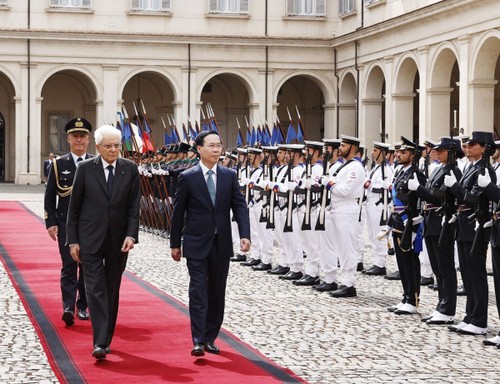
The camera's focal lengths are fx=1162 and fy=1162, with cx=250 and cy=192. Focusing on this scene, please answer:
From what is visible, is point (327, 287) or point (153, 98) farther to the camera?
point (153, 98)

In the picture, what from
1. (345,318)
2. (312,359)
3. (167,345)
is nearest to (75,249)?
(167,345)

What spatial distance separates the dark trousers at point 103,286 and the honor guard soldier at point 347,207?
13.9 ft

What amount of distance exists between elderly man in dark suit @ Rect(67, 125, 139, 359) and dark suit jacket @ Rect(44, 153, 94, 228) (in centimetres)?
149

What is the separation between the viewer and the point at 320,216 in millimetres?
13352

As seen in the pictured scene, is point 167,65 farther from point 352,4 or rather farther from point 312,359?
point 312,359

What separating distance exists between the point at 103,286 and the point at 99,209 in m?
0.59

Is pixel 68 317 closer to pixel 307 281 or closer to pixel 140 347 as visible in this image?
pixel 140 347

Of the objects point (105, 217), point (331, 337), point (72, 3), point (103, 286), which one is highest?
point (72, 3)

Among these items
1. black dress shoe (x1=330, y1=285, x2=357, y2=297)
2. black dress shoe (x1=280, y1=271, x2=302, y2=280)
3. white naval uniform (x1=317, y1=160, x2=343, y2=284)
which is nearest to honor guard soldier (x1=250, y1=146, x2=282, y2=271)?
black dress shoe (x1=280, y1=271, x2=302, y2=280)

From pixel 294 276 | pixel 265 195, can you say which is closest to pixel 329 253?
pixel 294 276

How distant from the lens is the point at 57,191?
10.5 meters

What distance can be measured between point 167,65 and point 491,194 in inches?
1241

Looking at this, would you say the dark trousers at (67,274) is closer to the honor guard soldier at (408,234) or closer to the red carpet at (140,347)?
the red carpet at (140,347)

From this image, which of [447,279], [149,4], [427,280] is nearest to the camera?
[447,279]
